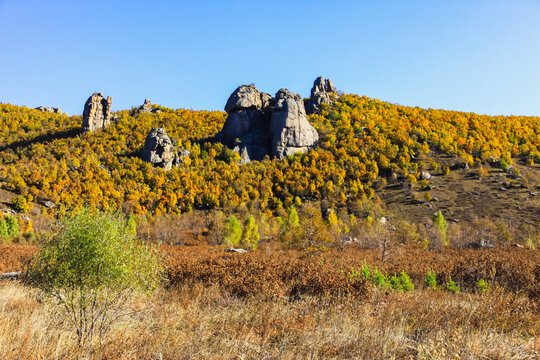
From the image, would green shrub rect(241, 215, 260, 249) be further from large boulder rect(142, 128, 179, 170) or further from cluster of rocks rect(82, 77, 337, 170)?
large boulder rect(142, 128, 179, 170)

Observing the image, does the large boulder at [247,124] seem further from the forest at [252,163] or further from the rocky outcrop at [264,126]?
the forest at [252,163]

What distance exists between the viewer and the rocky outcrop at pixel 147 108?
414 ft

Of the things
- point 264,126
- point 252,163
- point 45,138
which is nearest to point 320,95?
point 264,126

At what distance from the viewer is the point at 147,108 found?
128250 mm

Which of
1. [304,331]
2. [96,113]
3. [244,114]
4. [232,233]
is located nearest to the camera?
[304,331]

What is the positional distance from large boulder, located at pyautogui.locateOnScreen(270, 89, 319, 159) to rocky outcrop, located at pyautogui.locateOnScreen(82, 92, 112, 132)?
65629mm

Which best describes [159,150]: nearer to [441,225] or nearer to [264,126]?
[264,126]

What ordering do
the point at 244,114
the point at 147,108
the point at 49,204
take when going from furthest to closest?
1. the point at 147,108
2. the point at 244,114
3. the point at 49,204

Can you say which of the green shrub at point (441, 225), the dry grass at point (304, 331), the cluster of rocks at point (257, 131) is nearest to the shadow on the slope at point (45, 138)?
the cluster of rocks at point (257, 131)

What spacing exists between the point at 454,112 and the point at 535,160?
171ft

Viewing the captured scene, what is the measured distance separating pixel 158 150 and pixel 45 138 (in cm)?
5158

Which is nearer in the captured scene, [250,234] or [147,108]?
[250,234]

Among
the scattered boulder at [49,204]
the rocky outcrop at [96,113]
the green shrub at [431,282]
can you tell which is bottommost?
the scattered boulder at [49,204]

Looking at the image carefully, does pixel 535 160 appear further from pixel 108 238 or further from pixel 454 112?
pixel 108 238
